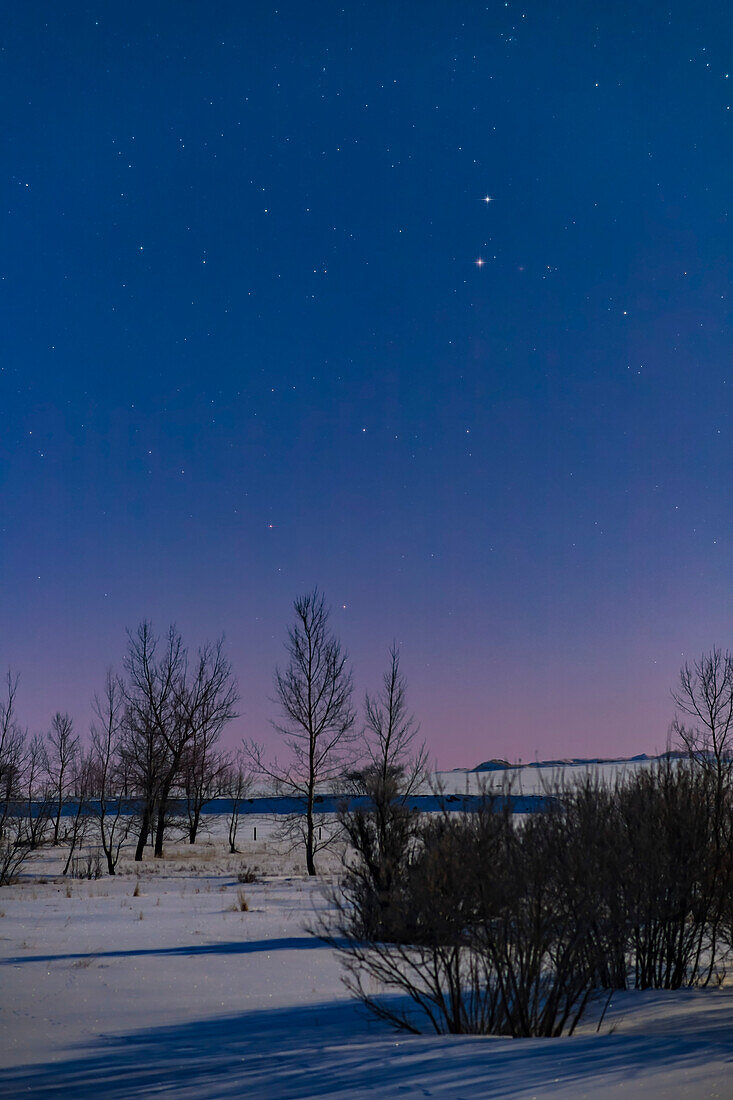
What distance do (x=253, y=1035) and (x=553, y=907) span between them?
297cm

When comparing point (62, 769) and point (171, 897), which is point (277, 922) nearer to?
point (171, 897)

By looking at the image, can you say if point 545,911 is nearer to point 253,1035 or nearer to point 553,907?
point 553,907

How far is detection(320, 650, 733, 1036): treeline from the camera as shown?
699cm

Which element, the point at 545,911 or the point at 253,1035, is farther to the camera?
the point at 253,1035

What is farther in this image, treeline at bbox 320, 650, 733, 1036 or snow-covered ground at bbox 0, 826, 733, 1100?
treeline at bbox 320, 650, 733, 1036

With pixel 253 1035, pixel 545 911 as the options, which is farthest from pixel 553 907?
pixel 253 1035

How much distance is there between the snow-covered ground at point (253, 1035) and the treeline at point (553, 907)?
444 mm

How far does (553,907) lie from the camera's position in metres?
7.01

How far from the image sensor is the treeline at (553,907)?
6988mm

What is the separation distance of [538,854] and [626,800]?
4.21 m

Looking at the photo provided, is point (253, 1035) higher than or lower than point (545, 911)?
lower

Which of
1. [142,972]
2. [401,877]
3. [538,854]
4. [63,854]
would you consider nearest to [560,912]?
[538,854]

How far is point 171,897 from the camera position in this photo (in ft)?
64.6

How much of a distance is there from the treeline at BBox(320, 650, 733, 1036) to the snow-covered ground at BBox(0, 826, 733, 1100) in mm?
444
